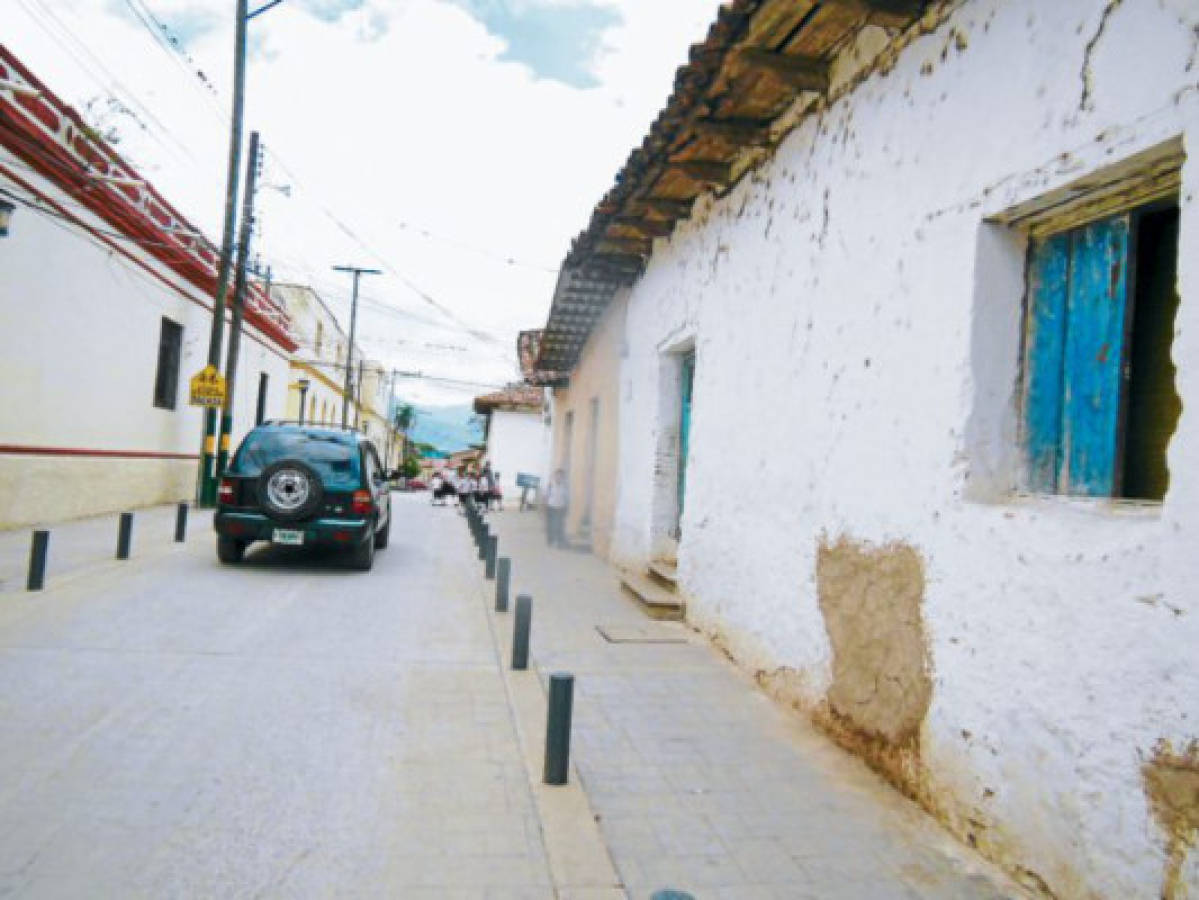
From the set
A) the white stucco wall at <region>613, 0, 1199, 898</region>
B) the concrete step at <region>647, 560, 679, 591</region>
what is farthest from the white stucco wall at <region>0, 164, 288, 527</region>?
the white stucco wall at <region>613, 0, 1199, 898</region>

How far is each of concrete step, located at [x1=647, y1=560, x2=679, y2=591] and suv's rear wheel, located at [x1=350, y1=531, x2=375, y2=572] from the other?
330 centimetres

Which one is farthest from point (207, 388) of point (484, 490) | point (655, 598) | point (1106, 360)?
point (1106, 360)

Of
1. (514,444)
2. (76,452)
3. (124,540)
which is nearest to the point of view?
(124,540)

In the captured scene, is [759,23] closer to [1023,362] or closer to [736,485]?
[1023,362]

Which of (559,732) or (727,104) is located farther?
(727,104)

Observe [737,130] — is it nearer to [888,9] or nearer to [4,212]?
[888,9]

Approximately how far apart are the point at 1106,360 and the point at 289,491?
7802 millimetres

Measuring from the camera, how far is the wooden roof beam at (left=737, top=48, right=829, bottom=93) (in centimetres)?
488

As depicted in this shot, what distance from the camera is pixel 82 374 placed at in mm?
12047

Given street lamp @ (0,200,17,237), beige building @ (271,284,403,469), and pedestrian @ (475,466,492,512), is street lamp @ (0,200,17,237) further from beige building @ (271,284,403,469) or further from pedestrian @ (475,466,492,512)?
beige building @ (271,284,403,469)

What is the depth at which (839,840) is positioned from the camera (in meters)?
3.37

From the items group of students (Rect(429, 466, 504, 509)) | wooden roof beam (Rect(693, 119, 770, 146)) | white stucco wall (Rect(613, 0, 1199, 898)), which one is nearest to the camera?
white stucco wall (Rect(613, 0, 1199, 898))

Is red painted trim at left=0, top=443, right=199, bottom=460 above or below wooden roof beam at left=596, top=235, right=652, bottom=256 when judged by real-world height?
below

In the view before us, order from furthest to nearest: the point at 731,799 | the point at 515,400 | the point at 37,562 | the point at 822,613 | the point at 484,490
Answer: the point at 515,400
the point at 484,490
the point at 37,562
the point at 822,613
the point at 731,799
